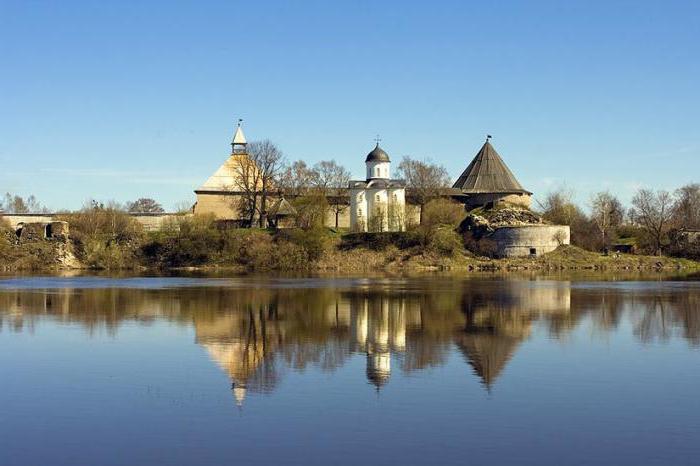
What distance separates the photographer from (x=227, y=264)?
64.1 meters

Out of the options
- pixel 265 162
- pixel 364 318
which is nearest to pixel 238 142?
pixel 265 162

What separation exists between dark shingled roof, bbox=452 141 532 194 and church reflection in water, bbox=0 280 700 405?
3447cm

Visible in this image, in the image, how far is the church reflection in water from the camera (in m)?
19.4

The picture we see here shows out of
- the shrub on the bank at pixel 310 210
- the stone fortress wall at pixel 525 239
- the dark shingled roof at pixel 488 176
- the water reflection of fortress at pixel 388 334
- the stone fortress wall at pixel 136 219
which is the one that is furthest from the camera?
the dark shingled roof at pixel 488 176

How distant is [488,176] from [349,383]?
62102 mm

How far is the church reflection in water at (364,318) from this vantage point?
19438mm

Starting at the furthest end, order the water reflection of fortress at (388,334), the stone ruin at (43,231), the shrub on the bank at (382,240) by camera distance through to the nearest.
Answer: the stone ruin at (43,231) → the shrub on the bank at (382,240) → the water reflection of fortress at (388,334)

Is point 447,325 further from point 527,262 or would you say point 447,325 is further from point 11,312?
point 527,262

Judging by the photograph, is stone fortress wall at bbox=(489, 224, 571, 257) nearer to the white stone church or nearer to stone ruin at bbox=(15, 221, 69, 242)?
the white stone church

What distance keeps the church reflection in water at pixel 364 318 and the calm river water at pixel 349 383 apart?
0.11 meters

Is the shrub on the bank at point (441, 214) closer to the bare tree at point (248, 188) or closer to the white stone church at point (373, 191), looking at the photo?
the white stone church at point (373, 191)

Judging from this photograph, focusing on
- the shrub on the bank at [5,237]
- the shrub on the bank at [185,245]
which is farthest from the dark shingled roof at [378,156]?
the shrub on the bank at [5,237]

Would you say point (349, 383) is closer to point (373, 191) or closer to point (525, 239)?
point (525, 239)

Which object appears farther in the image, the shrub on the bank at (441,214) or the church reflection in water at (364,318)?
the shrub on the bank at (441,214)
